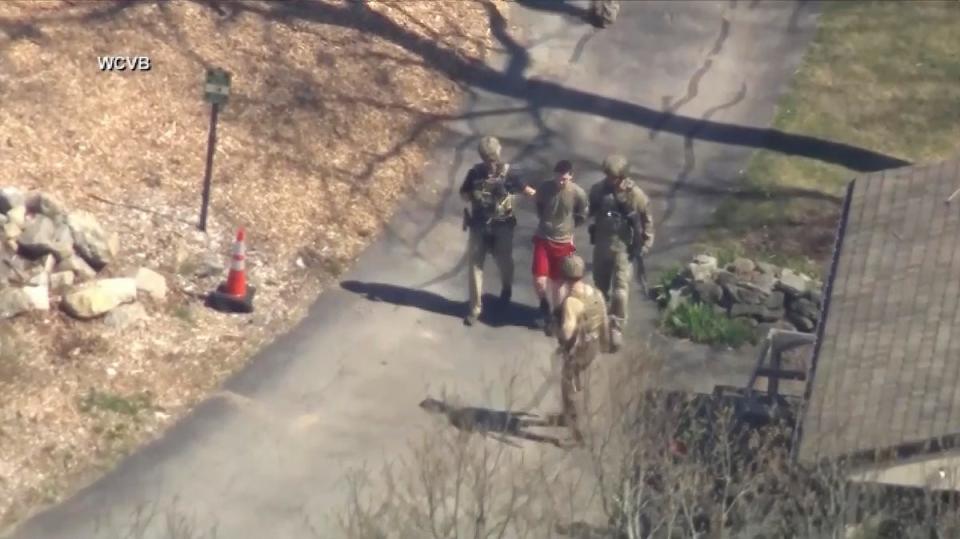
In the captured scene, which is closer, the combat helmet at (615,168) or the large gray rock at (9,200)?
the combat helmet at (615,168)

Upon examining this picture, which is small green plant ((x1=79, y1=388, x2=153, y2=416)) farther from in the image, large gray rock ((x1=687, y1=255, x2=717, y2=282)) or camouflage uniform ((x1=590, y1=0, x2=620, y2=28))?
camouflage uniform ((x1=590, y1=0, x2=620, y2=28))

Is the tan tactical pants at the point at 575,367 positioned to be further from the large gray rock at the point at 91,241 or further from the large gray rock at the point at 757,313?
the large gray rock at the point at 91,241

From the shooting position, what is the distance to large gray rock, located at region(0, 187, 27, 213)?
16188mm

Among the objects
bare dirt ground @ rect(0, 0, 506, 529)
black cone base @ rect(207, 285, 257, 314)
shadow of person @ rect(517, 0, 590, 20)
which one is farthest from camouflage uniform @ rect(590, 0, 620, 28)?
black cone base @ rect(207, 285, 257, 314)

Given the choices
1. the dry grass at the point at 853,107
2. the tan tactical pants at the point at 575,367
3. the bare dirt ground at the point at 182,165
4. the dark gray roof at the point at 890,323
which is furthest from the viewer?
the dry grass at the point at 853,107

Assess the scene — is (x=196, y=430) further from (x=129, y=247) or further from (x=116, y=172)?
(x=116, y=172)

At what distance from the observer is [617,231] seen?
53.2 ft

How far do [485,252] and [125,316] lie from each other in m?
3.12

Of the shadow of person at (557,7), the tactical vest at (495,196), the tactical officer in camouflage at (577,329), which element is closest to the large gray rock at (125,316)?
the tactical vest at (495,196)

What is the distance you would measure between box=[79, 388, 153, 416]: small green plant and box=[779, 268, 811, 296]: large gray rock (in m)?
5.93

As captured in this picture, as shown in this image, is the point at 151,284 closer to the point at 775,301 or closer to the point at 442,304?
the point at 442,304

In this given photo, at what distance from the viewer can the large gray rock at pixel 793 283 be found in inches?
691

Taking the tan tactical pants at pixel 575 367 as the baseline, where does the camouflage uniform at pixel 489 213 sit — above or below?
above

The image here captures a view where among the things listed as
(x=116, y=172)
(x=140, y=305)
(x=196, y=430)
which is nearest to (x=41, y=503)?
(x=196, y=430)
